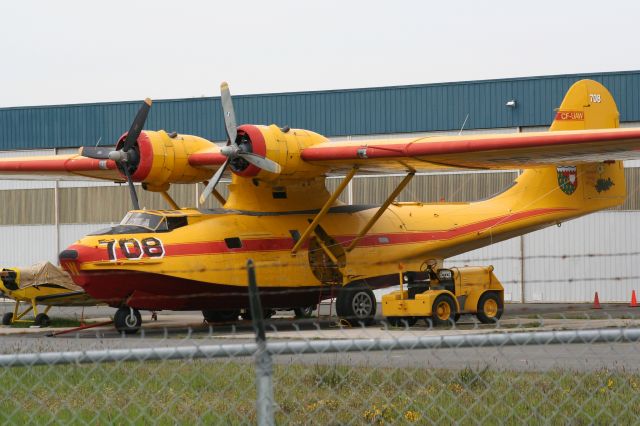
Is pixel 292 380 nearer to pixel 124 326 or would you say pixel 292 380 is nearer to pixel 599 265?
pixel 124 326

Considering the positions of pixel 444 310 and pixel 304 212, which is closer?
pixel 444 310

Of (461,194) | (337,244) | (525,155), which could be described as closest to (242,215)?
(337,244)

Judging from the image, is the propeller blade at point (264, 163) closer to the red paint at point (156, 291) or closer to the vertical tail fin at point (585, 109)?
the red paint at point (156, 291)

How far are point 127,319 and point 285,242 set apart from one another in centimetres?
387

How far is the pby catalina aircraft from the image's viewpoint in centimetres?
2128

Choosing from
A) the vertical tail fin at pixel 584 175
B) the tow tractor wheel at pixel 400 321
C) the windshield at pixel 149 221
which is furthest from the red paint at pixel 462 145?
the vertical tail fin at pixel 584 175

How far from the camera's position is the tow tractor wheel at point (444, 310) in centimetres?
2211

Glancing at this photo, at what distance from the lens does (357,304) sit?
23.5 m

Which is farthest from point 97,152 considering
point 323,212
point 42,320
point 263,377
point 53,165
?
point 263,377

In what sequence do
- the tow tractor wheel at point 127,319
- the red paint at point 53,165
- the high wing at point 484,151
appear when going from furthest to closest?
the red paint at point 53,165 → the tow tractor wheel at point 127,319 → the high wing at point 484,151

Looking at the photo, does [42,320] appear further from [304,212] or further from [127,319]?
[304,212]

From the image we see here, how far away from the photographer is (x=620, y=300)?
108 ft

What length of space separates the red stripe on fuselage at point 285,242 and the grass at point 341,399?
26.0 feet

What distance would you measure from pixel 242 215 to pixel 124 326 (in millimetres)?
3551
